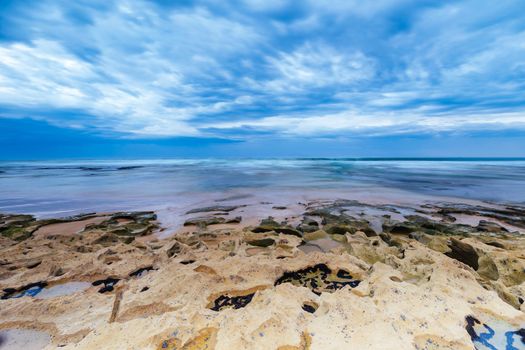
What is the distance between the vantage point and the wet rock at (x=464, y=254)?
437 centimetres

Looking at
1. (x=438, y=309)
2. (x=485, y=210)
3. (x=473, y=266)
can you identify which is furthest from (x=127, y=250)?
(x=485, y=210)

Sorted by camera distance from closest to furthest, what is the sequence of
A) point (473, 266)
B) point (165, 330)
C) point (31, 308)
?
point (165, 330)
point (31, 308)
point (473, 266)

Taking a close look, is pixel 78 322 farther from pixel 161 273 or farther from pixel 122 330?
pixel 161 273

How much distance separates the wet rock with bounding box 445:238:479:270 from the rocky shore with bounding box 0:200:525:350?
23 millimetres

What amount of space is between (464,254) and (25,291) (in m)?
7.10

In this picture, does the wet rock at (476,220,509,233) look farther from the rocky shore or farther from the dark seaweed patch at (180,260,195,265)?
the dark seaweed patch at (180,260,195,265)

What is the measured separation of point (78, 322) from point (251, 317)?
198 centimetres

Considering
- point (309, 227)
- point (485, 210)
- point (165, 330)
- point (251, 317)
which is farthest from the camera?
point (485, 210)

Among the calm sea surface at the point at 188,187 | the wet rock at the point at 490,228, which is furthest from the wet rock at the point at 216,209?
the wet rock at the point at 490,228

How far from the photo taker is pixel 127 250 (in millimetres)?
5309

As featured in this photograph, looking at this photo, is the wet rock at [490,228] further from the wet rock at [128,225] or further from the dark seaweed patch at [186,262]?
the wet rock at [128,225]

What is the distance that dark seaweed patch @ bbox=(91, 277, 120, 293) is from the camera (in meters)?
3.72

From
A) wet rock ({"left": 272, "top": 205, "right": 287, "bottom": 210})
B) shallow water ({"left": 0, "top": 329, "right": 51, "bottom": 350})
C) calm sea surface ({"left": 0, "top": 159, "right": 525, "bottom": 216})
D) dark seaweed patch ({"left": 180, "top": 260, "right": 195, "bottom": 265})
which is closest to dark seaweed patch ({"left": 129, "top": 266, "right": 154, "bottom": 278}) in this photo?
dark seaweed patch ({"left": 180, "top": 260, "right": 195, "bottom": 265})

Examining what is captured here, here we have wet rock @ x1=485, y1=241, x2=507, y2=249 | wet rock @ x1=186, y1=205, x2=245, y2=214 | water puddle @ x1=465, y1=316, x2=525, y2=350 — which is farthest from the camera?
wet rock @ x1=186, y1=205, x2=245, y2=214
